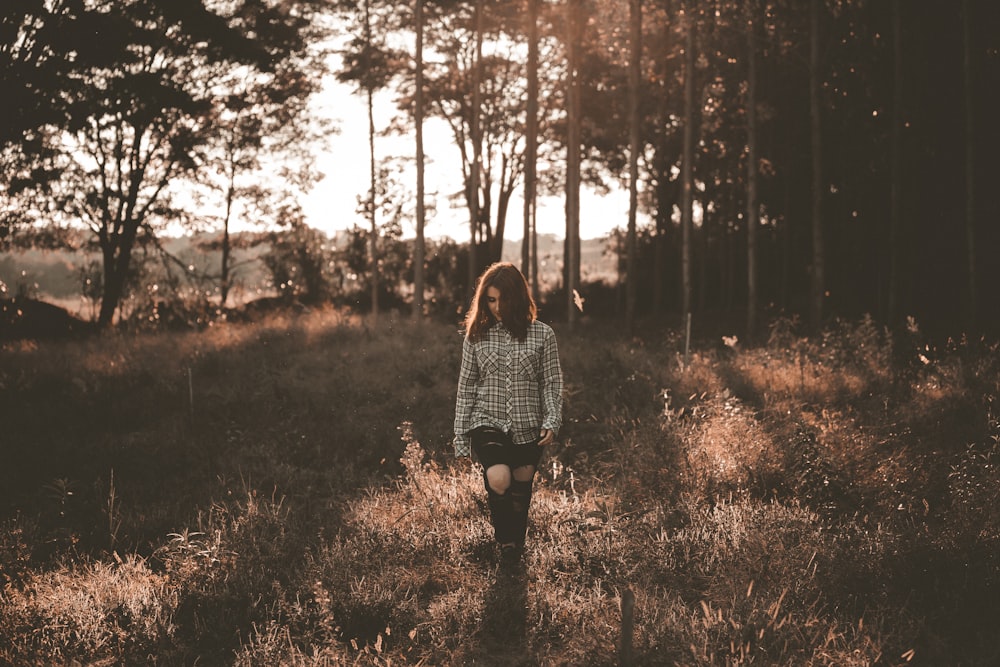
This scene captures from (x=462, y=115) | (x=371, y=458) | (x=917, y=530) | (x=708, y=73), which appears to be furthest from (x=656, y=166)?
(x=917, y=530)

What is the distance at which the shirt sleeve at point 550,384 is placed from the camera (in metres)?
5.29

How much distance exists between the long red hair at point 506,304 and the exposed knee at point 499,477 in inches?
36.8

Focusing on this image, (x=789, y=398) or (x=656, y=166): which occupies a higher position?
(x=656, y=166)

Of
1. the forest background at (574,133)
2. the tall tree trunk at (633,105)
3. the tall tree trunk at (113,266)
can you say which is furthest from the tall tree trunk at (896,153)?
the tall tree trunk at (113,266)

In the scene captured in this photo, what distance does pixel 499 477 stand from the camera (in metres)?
5.19

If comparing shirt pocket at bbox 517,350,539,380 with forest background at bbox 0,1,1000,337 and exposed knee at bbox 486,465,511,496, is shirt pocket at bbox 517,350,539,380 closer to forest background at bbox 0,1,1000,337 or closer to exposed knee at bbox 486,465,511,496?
exposed knee at bbox 486,465,511,496

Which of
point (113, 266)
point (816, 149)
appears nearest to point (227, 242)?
point (113, 266)

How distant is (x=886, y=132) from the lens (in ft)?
70.4

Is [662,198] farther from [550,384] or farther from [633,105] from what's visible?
[550,384]

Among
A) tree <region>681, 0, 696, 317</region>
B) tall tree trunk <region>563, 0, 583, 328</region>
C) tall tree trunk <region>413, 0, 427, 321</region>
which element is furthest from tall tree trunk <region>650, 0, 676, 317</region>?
tall tree trunk <region>413, 0, 427, 321</region>

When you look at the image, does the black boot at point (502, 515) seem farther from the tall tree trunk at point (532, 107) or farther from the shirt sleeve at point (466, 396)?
the tall tree trunk at point (532, 107)

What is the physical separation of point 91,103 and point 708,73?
54.8 feet

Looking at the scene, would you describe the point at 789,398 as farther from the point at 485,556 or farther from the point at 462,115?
the point at 462,115

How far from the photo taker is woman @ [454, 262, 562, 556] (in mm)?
5273
